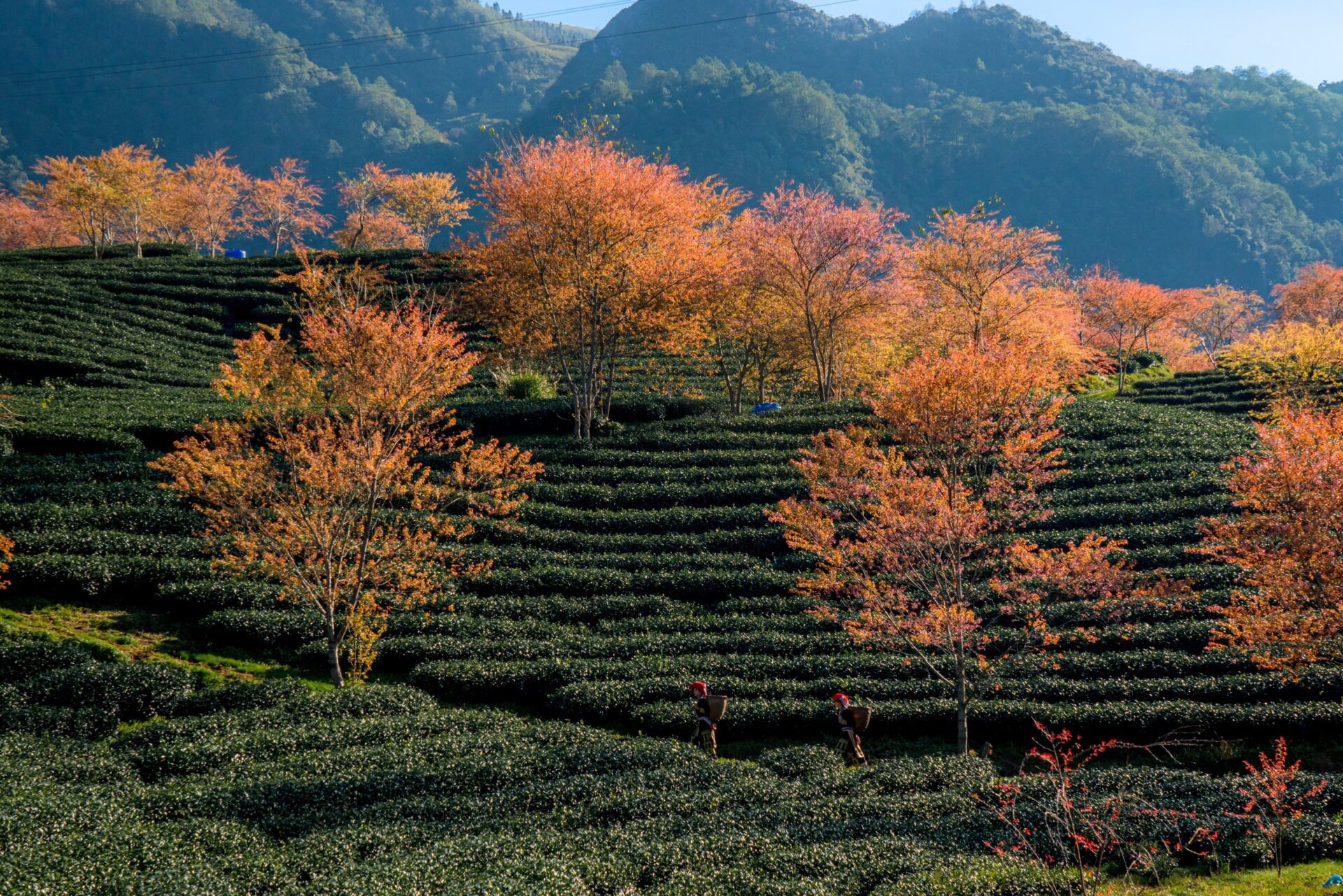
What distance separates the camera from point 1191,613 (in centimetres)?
2155

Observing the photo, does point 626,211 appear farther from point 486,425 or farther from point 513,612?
point 513,612

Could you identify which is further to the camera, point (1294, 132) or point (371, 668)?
point (1294, 132)

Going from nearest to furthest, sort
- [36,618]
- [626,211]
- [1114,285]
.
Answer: [36,618]
[626,211]
[1114,285]

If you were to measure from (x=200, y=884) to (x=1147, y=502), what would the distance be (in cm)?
2951

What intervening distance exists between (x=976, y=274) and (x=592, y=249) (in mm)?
20793

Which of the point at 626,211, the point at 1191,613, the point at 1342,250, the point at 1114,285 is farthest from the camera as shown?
the point at 1342,250

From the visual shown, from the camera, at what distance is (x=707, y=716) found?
1644cm

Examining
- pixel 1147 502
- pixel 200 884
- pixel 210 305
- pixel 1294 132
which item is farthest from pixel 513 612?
pixel 1294 132

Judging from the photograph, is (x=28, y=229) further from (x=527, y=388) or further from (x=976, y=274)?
(x=976, y=274)

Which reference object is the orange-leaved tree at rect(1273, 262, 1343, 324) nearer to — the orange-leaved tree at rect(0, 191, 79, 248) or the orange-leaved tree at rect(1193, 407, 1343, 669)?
the orange-leaved tree at rect(1193, 407, 1343, 669)

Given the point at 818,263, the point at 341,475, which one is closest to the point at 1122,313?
the point at 818,263

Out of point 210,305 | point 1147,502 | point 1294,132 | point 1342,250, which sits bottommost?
point 1147,502

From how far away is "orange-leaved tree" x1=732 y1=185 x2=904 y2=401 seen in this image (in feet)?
121

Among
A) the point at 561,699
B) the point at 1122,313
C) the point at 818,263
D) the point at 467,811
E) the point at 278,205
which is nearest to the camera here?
the point at 467,811
